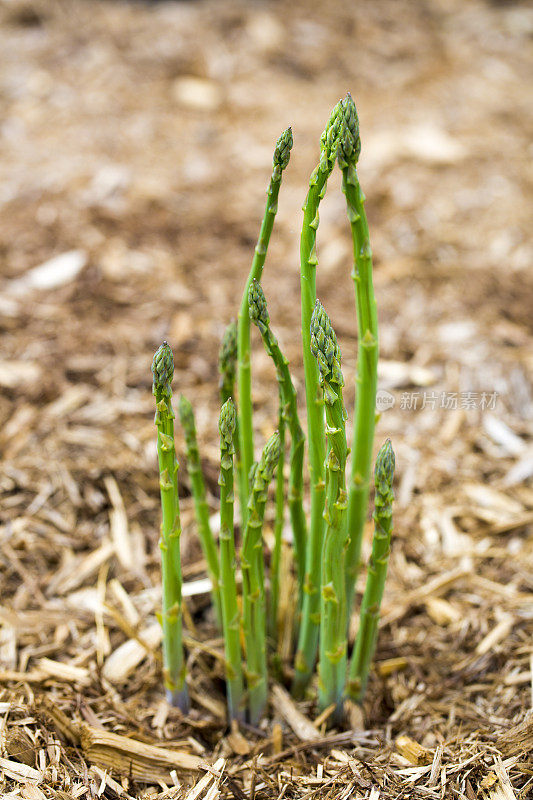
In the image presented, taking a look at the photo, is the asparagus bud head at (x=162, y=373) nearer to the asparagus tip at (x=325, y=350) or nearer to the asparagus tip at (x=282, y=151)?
the asparagus tip at (x=325, y=350)

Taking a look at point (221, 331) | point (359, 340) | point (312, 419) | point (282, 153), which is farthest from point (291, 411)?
point (221, 331)

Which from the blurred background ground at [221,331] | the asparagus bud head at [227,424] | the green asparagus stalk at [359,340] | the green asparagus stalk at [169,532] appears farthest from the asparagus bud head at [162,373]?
the blurred background ground at [221,331]

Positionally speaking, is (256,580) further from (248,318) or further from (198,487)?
(248,318)

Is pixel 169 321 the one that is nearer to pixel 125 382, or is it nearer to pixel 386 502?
pixel 125 382

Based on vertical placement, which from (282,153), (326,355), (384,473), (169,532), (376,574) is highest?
(282,153)

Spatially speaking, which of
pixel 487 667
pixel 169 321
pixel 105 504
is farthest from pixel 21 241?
pixel 487 667
